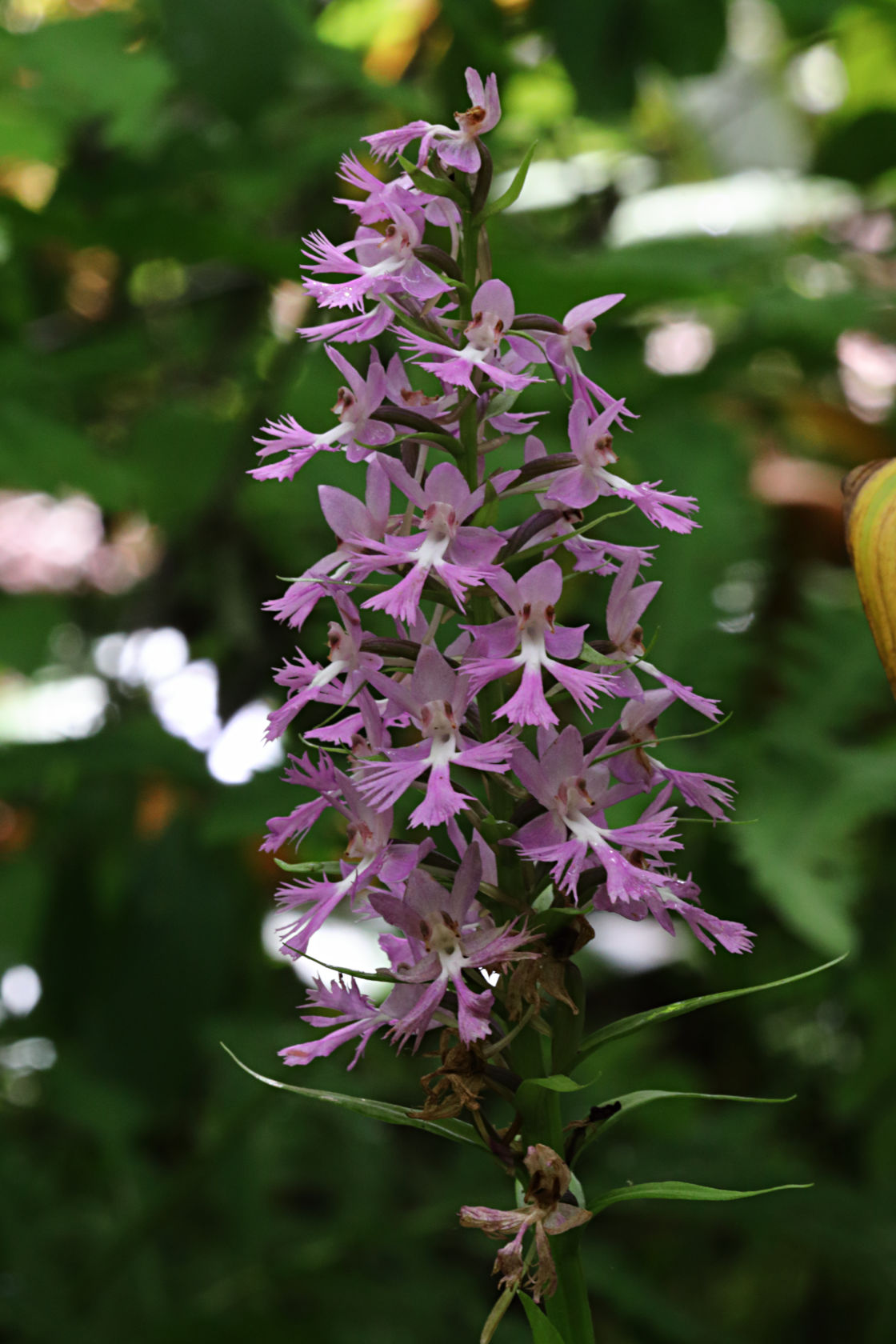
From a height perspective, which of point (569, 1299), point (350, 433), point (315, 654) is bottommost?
point (315, 654)

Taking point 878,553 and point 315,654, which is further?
point 315,654

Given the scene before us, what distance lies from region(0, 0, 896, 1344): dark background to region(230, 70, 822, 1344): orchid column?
1.05ft

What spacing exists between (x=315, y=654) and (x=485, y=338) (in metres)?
0.50

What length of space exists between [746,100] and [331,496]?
133cm

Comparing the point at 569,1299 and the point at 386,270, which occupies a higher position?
the point at 386,270

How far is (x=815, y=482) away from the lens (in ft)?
3.13

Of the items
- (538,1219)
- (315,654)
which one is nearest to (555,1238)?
(538,1219)

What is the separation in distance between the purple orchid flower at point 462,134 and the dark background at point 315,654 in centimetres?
38

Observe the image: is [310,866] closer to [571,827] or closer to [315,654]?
[571,827]

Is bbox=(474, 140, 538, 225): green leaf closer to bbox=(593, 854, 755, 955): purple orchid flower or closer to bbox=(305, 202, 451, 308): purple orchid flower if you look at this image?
bbox=(305, 202, 451, 308): purple orchid flower

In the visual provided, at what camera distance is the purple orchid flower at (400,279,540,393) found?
222 mm

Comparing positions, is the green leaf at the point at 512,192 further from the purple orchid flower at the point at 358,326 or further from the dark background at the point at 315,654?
the dark background at the point at 315,654

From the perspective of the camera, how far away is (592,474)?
0.79 feet

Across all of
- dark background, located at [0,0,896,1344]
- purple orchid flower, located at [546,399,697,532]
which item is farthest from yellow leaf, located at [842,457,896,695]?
dark background, located at [0,0,896,1344]
